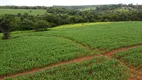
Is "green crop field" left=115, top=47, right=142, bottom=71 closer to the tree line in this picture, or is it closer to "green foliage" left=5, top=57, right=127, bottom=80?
"green foliage" left=5, top=57, right=127, bottom=80

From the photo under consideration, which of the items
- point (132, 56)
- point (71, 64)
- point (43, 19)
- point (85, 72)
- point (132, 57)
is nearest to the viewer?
point (85, 72)

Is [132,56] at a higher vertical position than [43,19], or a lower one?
higher

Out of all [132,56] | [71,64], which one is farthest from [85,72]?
[132,56]

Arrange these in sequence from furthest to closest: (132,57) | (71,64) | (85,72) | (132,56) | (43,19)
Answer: (43,19) → (132,56) → (132,57) → (71,64) → (85,72)

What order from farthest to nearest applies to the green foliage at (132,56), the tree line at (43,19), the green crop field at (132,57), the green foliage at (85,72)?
the tree line at (43,19) < the green foliage at (132,56) < the green crop field at (132,57) < the green foliage at (85,72)

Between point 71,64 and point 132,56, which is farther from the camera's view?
point 132,56

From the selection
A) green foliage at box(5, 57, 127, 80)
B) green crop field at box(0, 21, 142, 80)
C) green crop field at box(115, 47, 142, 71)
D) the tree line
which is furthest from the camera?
the tree line

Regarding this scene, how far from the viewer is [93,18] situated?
276 feet

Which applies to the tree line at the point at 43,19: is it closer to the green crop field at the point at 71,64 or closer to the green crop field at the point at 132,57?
the green crop field at the point at 71,64

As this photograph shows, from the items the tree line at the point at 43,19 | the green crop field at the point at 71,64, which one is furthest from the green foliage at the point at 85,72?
the tree line at the point at 43,19

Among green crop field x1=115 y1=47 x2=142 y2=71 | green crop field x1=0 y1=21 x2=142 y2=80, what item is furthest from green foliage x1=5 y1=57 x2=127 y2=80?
green crop field x1=115 y1=47 x2=142 y2=71

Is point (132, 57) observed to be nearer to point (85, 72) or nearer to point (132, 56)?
point (132, 56)

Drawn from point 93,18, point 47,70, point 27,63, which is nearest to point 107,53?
point 47,70

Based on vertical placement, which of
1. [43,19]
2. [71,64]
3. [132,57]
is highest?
[132,57]
